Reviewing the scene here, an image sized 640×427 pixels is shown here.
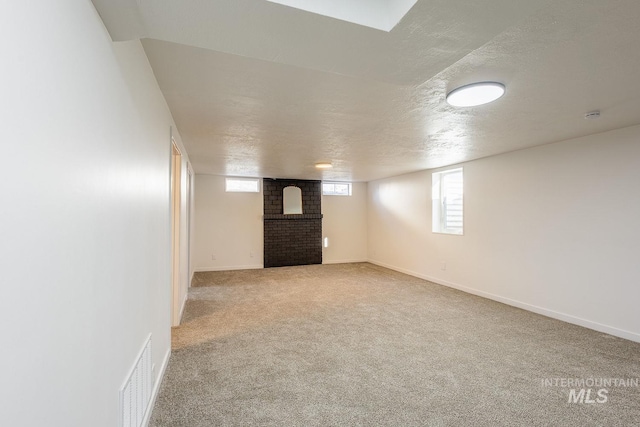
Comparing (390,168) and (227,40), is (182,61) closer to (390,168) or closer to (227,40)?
(227,40)

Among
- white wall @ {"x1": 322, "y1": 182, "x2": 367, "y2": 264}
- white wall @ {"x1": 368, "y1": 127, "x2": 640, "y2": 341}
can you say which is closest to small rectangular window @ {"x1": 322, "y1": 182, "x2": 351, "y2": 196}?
white wall @ {"x1": 322, "y1": 182, "x2": 367, "y2": 264}

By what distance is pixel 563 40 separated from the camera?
1.53 m

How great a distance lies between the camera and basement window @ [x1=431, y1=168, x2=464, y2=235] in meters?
5.27

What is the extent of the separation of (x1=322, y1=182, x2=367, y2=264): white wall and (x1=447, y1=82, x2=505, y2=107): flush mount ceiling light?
566 cm

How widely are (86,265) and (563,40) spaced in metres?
2.33

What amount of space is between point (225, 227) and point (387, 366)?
5248 millimetres

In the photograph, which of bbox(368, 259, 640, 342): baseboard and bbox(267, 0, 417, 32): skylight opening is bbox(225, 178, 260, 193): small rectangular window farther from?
bbox(267, 0, 417, 32): skylight opening

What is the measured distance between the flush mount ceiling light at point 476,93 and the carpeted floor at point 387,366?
82.8 inches

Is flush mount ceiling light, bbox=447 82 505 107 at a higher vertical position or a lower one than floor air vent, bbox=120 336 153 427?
higher

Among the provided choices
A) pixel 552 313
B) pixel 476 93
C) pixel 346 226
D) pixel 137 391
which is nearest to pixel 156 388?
pixel 137 391

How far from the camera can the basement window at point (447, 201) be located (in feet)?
17.3

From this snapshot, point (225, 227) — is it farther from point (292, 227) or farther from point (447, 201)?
point (447, 201)

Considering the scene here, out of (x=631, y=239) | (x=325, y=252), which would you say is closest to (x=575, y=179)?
(x=631, y=239)

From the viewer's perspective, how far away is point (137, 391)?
5.17 feet
